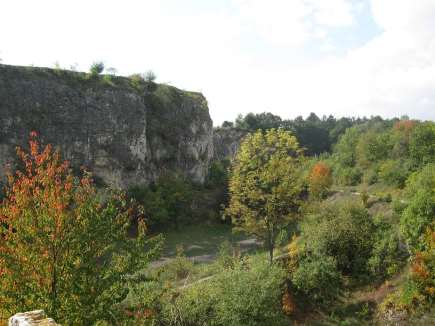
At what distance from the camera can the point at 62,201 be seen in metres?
7.71

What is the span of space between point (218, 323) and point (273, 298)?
2.15 metres

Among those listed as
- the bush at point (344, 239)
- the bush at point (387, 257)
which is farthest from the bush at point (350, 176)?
the bush at point (387, 257)

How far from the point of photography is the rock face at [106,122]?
31.7m

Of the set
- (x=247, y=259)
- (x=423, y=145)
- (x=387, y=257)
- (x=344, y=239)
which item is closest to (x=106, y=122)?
(x=247, y=259)

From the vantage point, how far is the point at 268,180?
17.8m

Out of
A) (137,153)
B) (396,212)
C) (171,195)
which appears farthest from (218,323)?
(137,153)

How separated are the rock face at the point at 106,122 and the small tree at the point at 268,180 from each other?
1745 centimetres

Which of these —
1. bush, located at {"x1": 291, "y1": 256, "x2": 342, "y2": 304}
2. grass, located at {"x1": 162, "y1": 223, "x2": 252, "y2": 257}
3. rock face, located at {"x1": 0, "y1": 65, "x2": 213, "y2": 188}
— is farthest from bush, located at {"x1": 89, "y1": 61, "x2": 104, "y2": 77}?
bush, located at {"x1": 291, "y1": 256, "x2": 342, "y2": 304}

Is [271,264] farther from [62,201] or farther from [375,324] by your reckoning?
[62,201]

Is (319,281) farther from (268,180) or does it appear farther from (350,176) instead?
(350,176)

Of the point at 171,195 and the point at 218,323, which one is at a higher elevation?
the point at 171,195

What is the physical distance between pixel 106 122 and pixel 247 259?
21.5 meters

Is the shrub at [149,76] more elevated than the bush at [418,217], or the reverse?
the shrub at [149,76]

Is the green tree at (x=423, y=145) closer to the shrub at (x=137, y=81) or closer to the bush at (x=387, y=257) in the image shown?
the bush at (x=387, y=257)
